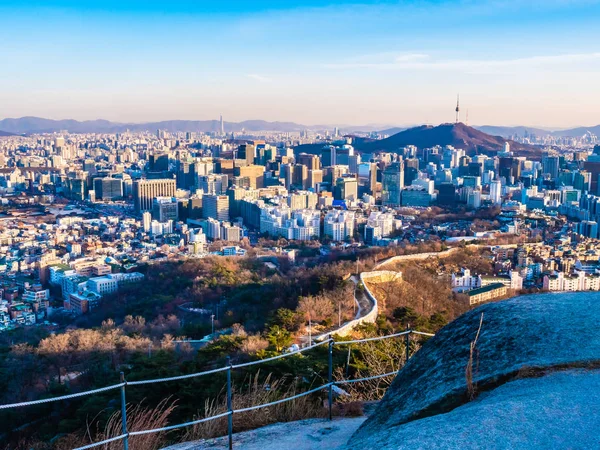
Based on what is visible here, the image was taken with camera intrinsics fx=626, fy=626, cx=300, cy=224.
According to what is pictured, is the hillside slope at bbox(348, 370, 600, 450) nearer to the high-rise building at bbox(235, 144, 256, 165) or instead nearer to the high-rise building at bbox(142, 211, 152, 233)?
the high-rise building at bbox(142, 211, 152, 233)

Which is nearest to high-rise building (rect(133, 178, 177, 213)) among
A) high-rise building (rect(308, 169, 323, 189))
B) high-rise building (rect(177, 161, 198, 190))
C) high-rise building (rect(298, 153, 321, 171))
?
high-rise building (rect(177, 161, 198, 190))

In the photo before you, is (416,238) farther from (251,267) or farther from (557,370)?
(557,370)

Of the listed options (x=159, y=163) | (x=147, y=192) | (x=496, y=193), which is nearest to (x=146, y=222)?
(x=147, y=192)

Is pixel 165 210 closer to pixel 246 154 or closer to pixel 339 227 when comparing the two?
pixel 339 227

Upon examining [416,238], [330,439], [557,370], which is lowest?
[416,238]

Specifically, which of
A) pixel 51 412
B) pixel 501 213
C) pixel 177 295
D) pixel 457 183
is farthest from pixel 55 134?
pixel 51 412
